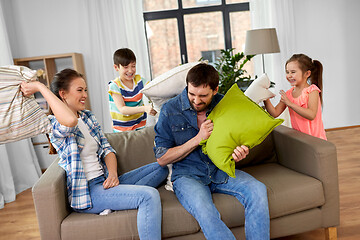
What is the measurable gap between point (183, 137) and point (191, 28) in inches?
119

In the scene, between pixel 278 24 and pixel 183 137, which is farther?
pixel 278 24

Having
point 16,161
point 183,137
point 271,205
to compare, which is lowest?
point 16,161

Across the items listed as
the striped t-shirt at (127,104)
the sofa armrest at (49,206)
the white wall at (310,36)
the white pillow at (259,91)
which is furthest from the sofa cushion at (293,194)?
the white wall at (310,36)

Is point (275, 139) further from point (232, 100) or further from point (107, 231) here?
point (107, 231)

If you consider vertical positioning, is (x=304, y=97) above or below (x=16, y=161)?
above

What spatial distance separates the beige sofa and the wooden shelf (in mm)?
2278

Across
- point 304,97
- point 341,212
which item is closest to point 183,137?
point 304,97

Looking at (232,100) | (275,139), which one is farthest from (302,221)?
(232,100)

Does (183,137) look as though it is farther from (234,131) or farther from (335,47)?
(335,47)

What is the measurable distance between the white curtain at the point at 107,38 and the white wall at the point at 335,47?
2041mm

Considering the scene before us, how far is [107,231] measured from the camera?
1652mm

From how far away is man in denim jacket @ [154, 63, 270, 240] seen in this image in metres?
1.59

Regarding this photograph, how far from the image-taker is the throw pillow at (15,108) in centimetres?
147

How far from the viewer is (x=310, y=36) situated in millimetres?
4480
